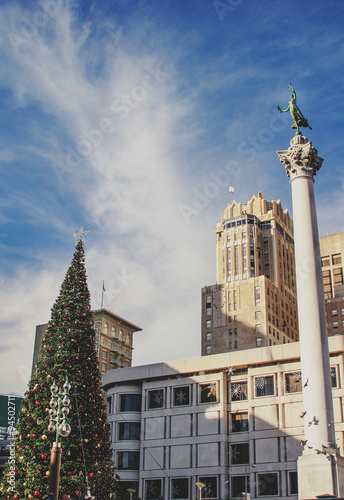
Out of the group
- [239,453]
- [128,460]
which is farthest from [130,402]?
[239,453]

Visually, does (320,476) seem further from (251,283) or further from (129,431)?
(251,283)

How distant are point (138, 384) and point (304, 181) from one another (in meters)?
37.9

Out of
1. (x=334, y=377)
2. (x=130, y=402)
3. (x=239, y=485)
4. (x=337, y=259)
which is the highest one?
(x=337, y=259)

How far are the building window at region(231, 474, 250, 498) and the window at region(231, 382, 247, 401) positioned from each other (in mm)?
8365

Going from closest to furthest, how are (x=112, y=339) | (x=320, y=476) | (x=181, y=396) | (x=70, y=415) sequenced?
(x=70, y=415)
(x=320, y=476)
(x=181, y=396)
(x=112, y=339)

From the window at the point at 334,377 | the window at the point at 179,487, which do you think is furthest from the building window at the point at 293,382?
the window at the point at 179,487

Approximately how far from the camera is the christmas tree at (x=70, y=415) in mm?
32469

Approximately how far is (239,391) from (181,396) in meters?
7.46

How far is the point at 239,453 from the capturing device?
62.0 m

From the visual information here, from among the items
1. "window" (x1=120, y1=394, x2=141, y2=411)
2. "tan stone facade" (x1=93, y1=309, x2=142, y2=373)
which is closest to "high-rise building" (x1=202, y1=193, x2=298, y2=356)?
"tan stone facade" (x1=93, y1=309, x2=142, y2=373)

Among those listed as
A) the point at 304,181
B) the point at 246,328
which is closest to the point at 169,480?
the point at 304,181

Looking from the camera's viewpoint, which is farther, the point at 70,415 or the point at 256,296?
the point at 256,296

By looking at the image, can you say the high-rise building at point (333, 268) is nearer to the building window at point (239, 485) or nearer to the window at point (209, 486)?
the building window at point (239, 485)

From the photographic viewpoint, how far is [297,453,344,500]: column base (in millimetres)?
36562
